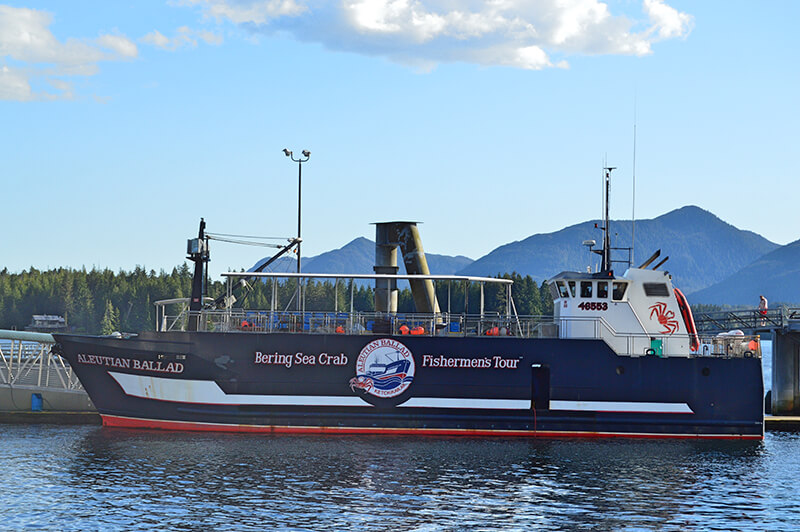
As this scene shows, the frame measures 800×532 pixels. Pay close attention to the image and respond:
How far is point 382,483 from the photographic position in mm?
25047

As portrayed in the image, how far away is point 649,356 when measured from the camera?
33.5 m

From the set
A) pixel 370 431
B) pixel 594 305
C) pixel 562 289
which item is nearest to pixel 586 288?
pixel 594 305

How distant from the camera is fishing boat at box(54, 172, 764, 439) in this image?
3284cm

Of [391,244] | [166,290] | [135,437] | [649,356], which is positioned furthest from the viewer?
[166,290]

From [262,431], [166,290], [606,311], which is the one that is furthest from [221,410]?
[166,290]

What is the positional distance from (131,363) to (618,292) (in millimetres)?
18429

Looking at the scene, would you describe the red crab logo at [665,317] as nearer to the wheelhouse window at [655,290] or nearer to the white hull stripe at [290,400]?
the wheelhouse window at [655,290]

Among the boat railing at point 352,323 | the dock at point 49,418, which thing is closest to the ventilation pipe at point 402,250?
the boat railing at point 352,323

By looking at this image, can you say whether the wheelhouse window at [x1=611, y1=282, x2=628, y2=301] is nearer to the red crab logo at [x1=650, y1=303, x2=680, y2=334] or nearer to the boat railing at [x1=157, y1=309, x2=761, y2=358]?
the boat railing at [x1=157, y1=309, x2=761, y2=358]

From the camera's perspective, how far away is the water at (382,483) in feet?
70.5

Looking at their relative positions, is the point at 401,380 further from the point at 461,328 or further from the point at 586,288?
the point at 586,288

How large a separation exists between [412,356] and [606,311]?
7.70 m

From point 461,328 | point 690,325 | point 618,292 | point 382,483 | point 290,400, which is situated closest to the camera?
point 382,483

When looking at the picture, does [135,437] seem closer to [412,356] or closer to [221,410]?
[221,410]
